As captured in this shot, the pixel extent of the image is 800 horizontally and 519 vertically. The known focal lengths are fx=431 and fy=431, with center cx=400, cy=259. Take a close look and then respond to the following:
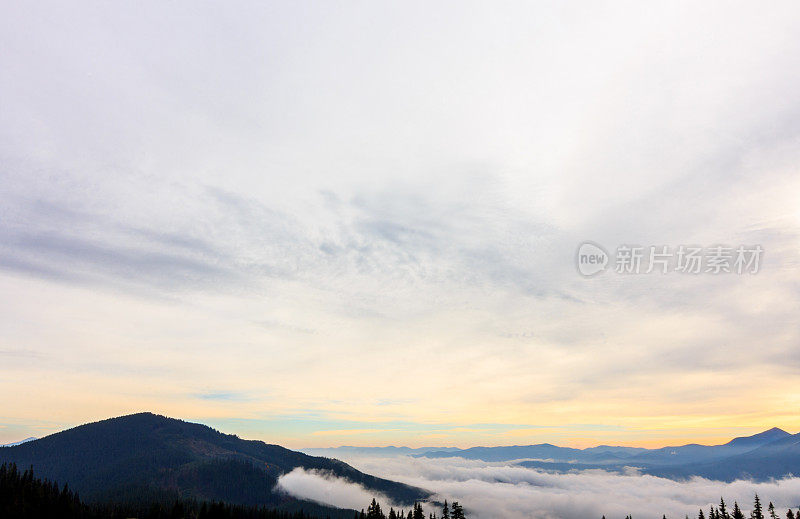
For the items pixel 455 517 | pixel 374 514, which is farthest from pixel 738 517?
pixel 374 514

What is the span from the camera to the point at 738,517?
550ft

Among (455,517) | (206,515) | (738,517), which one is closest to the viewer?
(455,517)

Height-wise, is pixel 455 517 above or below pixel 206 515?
above

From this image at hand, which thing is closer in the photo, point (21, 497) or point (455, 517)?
point (455, 517)

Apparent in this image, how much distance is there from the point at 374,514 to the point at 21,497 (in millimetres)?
139804

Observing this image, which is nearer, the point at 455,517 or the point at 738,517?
the point at 455,517

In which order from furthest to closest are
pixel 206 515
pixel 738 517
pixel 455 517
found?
pixel 206 515, pixel 738 517, pixel 455 517

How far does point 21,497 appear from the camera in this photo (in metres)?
170

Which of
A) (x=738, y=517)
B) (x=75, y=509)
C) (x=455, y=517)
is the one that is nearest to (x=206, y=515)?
(x=75, y=509)

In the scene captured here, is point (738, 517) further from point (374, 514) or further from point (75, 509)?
point (75, 509)

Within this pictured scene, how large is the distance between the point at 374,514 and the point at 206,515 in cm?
7185

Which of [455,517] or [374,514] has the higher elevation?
[455,517]

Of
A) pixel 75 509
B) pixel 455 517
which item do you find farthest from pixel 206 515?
pixel 455 517

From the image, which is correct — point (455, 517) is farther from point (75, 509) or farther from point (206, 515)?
point (75, 509)
